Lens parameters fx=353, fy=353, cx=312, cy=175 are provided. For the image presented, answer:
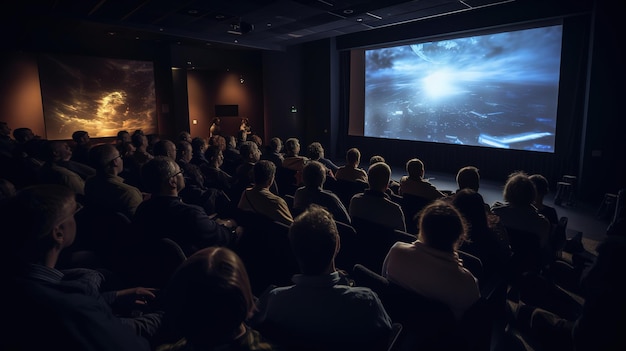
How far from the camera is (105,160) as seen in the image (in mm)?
2916

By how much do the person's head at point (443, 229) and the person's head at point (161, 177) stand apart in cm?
159

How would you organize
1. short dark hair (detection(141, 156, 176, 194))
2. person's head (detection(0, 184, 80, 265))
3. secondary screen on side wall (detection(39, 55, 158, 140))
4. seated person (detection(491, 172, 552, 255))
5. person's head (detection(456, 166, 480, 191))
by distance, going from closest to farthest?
person's head (detection(0, 184, 80, 265)), short dark hair (detection(141, 156, 176, 194)), seated person (detection(491, 172, 552, 255)), person's head (detection(456, 166, 480, 191)), secondary screen on side wall (detection(39, 55, 158, 140))

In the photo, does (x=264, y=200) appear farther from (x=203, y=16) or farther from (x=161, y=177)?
(x=203, y=16)

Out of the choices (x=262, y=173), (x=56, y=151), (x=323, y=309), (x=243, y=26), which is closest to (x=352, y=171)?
(x=262, y=173)

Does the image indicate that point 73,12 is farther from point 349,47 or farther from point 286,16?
point 349,47

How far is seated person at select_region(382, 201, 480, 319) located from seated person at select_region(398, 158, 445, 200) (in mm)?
2074

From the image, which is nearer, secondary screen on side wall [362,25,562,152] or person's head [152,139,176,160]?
person's head [152,139,176,160]

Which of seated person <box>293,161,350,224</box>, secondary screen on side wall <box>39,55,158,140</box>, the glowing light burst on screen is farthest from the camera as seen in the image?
the glowing light burst on screen

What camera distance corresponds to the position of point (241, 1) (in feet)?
20.4

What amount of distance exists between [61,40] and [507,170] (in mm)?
10386

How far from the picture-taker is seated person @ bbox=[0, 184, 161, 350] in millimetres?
1039

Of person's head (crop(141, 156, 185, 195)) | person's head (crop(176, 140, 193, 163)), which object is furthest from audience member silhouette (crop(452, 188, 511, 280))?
person's head (crop(176, 140, 193, 163))

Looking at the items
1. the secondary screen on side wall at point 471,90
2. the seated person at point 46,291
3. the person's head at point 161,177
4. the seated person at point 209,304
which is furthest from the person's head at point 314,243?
the secondary screen on side wall at point 471,90

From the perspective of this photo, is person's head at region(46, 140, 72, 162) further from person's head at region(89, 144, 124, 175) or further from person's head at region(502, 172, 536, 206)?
person's head at region(502, 172, 536, 206)
